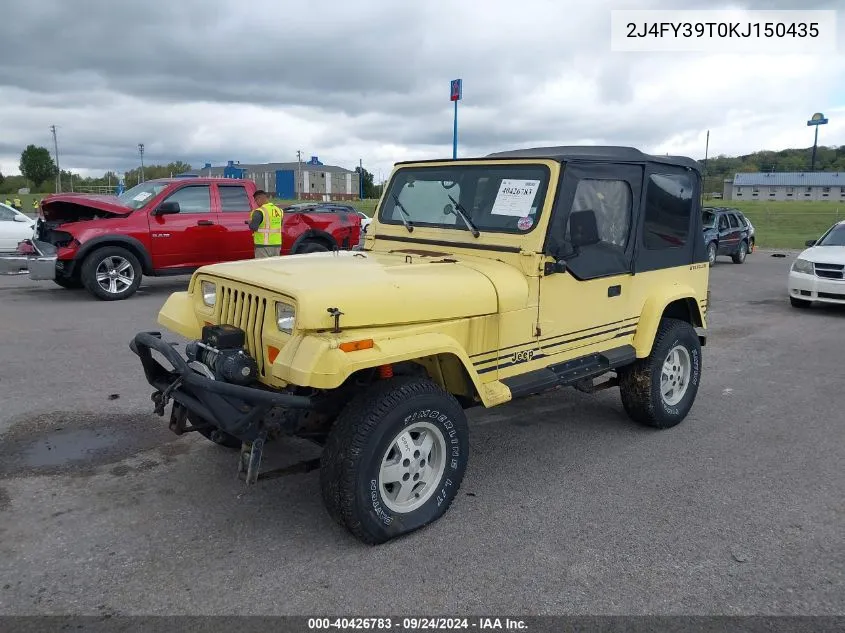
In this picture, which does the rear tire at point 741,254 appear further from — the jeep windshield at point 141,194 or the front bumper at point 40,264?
the front bumper at point 40,264

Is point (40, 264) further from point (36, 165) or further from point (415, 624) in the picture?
point (36, 165)

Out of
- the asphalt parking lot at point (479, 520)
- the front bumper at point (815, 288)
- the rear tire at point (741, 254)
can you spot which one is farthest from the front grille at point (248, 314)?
the rear tire at point (741, 254)

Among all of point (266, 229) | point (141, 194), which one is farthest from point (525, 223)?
point (141, 194)

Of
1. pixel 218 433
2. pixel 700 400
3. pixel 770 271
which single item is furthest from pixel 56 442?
pixel 770 271

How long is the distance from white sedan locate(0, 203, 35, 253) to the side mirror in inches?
204

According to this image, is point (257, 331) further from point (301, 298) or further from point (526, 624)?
point (526, 624)

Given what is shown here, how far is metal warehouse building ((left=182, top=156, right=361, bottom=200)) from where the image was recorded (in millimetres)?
89062

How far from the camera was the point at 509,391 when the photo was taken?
3963mm

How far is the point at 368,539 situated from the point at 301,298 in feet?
4.17

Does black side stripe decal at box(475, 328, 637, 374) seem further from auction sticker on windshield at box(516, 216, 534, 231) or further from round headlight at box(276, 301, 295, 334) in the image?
round headlight at box(276, 301, 295, 334)

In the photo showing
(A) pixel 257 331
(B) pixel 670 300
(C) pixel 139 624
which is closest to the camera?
(C) pixel 139 624

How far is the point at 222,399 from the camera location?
10.9 feet

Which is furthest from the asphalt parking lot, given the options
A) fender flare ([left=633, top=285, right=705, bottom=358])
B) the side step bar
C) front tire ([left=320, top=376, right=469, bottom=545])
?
fender flare ([left=633, top=285, right=705, bottom=358])

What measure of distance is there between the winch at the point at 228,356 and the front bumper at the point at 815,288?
33.4ft
